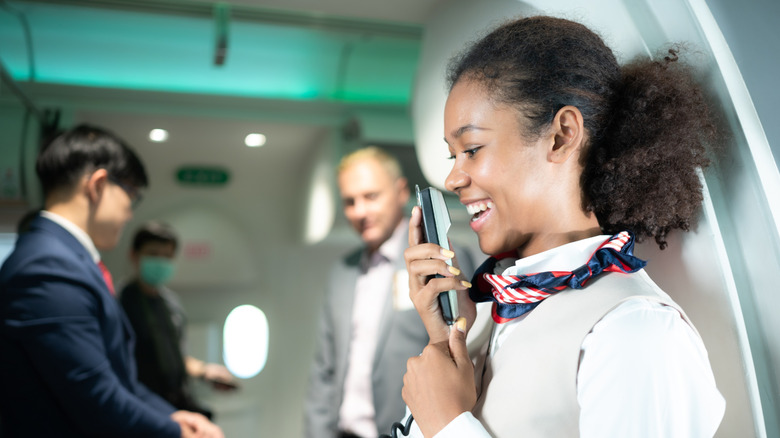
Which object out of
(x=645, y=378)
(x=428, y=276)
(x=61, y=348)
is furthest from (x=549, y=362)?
(x=61, y=348)

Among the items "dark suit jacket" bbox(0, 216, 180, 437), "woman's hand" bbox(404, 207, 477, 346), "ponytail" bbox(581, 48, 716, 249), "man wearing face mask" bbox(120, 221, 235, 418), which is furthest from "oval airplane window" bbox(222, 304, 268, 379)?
"ponytail" bbox(581, 48, 716, 249)

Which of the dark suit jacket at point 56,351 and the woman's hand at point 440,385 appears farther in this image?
the dark suit jacket at point 56,351

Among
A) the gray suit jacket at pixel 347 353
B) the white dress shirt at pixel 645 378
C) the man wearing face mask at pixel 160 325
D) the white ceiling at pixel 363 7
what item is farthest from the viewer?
the man wearing face mask at pixel 160 325

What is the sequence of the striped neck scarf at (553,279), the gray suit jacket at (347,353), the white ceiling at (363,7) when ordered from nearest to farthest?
the striped neck scarf at (553,279), the white ceiling at (363,7), the gray suit jacket at (347,353)

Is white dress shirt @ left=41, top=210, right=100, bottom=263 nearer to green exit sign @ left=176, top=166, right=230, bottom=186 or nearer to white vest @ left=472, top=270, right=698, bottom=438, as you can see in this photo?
green exit sign @ left=176, top=166, right=230, bottom=186

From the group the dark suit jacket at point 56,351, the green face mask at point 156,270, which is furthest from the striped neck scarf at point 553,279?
the green face mask at point 156,270

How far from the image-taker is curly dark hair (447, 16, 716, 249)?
0.64m

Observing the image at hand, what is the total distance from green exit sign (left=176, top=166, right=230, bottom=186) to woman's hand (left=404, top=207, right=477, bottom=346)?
1.96m

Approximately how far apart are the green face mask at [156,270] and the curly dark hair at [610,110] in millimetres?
1936

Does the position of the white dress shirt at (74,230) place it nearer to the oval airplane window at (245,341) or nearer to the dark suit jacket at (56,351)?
the dark suit jacket at (56,351)

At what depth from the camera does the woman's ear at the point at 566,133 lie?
630 mm

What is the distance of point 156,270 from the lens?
2.32 metres

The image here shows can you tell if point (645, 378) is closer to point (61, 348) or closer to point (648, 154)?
point (648, 154)

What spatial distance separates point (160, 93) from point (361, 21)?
2.78ft
